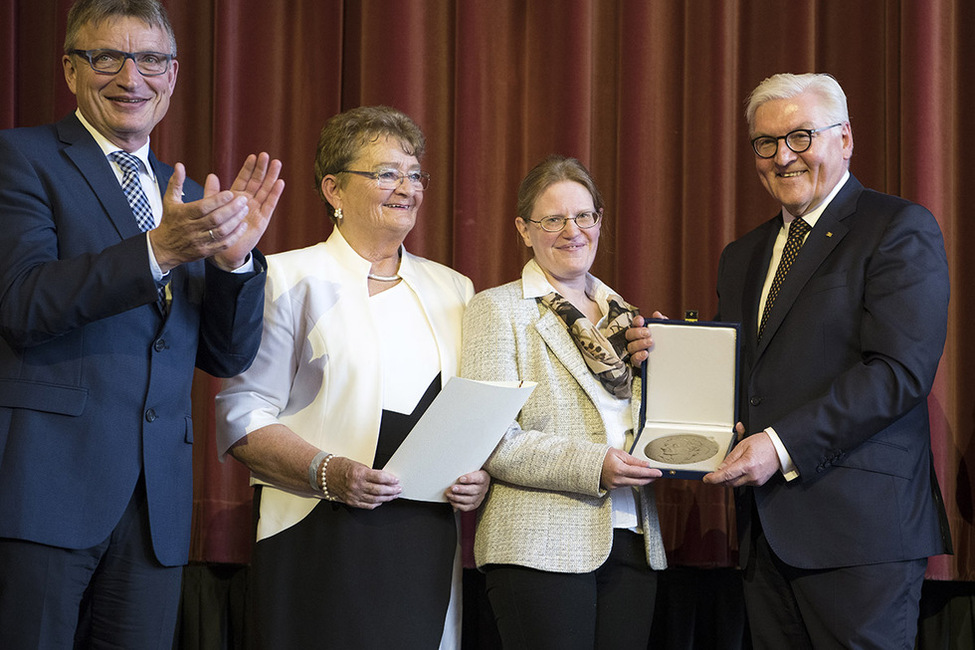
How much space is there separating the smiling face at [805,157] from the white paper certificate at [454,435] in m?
0.86

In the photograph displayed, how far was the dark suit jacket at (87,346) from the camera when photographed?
1.71 metres

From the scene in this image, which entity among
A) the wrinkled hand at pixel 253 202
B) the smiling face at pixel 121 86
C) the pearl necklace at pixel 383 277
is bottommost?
the pearl necklace at pixel 383 277

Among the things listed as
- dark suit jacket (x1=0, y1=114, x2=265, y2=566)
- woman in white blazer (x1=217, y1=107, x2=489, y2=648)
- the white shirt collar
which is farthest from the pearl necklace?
the white shirt collar

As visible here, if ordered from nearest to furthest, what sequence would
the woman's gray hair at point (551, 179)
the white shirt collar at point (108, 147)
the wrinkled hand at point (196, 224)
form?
the wrinkled hand at point (196, 224) → the white shirt collar at point (108, 147) → the woman's gray hair at point (551, 179)

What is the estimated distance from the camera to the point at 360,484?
6.82 ft

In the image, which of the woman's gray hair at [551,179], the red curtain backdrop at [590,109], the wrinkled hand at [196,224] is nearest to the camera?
the wrinkled hand at [196,224]

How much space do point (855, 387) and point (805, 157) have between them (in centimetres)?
Answer: 58

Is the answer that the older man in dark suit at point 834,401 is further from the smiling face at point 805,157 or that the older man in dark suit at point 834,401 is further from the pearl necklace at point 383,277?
the pearl necklace at point 383,277

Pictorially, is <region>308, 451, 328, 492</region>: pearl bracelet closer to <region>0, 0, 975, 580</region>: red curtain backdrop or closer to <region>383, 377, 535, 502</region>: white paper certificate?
<region>383, 377, 535, 502</region>: white paper certificate

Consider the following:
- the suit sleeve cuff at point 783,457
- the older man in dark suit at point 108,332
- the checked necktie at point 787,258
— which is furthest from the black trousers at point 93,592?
the checked necktie at point 787,258

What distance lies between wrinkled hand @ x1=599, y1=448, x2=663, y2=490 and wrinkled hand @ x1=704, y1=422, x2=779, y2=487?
0.42 feet

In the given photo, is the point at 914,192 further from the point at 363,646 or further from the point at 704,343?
the point at 363,646

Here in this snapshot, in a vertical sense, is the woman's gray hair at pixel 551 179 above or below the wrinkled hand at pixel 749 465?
above

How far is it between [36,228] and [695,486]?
2008mm
